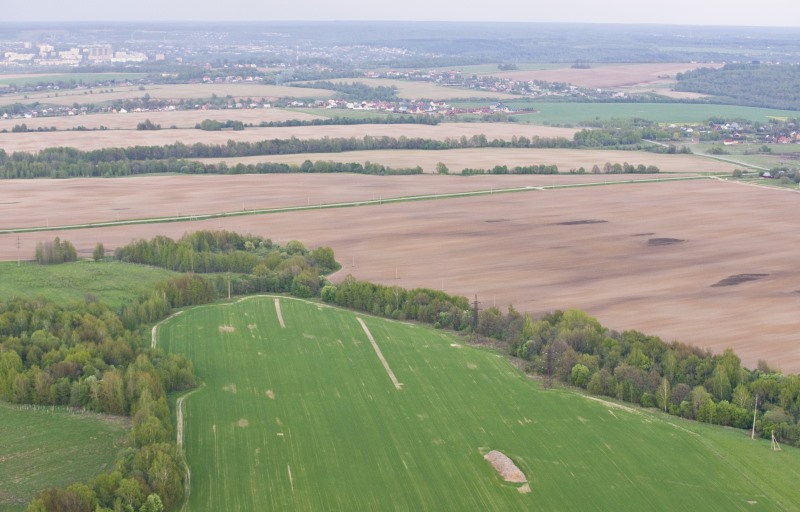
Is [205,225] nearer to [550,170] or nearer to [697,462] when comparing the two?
[550,170]

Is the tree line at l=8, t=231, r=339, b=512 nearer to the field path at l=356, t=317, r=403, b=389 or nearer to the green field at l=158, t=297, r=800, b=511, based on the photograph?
the green field at l=158, t=297, r=800, b=511

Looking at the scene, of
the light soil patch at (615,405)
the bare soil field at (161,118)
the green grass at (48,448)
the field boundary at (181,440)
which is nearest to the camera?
the field boundary at (181,440)

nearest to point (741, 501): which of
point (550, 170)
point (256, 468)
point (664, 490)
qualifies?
point (664, 490)

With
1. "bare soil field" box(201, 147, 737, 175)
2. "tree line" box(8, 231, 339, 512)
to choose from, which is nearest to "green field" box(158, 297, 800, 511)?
"tree line" box(8, 231, 339, 512)

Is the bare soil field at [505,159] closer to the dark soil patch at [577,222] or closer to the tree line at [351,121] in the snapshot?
the tree line at [351,121]

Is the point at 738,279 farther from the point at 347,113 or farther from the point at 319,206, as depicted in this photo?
the point at 347,113

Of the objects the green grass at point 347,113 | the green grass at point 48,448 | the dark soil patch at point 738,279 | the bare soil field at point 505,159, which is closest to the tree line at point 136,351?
the green grass at point 48,448
